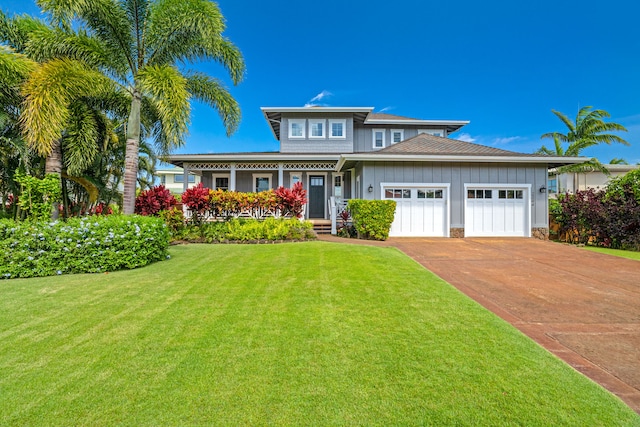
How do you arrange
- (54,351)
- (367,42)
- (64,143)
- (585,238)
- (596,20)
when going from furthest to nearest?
(367,42), (596,20), (585,238), (64,143), (54,351)

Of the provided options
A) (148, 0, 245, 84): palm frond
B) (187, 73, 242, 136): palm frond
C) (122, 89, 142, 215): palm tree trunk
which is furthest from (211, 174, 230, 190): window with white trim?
(122, 89, 142, 215): palm tree trunk

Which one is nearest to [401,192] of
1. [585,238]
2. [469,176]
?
[469,176]

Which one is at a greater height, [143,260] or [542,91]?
[542,91]

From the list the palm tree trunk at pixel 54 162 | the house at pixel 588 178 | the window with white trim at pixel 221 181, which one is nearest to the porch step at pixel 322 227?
the window with white trim at pixel 221 181

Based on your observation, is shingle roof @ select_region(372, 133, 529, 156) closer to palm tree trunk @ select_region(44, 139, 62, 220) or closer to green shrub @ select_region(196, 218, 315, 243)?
green shrub @ select_region(196, 218, 315, 243)

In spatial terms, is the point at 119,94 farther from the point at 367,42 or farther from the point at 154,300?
the point at 367,42

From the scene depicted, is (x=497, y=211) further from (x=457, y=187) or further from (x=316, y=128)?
(x=316, y=128)

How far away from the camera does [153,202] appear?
32.8 ft

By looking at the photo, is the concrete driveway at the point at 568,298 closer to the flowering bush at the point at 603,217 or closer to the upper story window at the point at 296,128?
the flowering bush at the point at 603,217

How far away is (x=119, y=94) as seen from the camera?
9.80 meters

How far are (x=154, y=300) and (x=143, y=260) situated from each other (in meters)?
2.55

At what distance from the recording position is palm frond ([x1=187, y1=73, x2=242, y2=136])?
953 centimetres

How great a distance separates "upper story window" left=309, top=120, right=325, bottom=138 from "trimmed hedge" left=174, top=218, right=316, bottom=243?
7.33 meters

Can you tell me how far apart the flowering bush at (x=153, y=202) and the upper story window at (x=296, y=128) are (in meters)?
7.98
